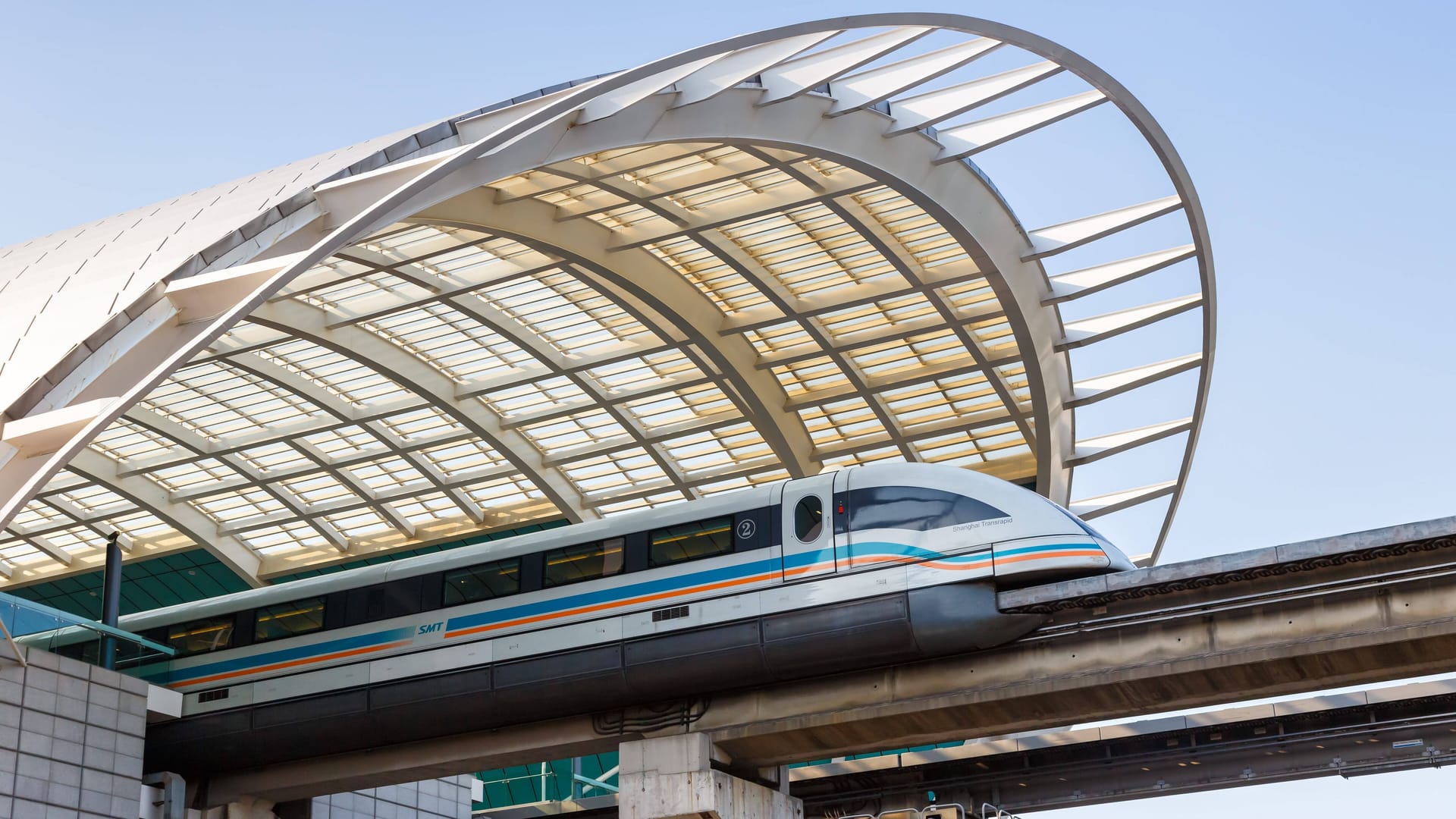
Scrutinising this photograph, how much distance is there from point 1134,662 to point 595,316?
20.9 metres

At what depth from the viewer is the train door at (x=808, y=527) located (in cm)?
2092

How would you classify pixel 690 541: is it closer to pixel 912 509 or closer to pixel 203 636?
pixel 912 509

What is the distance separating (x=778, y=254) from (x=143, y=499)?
19.6 m

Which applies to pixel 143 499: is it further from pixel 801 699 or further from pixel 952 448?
pixel 801 699

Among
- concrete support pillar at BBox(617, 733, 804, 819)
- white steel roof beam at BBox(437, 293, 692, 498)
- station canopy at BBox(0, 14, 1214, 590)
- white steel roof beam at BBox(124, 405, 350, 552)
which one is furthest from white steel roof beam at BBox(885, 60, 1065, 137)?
white steel roof beam at BBox(124, 405, 350, 552)

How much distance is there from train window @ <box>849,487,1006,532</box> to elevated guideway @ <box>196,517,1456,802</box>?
1172mm

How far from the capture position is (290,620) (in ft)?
80.8

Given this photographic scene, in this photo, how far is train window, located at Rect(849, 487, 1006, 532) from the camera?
20.3 metres

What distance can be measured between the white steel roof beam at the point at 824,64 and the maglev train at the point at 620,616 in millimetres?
9627

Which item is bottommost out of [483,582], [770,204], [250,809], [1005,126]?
[250,809]

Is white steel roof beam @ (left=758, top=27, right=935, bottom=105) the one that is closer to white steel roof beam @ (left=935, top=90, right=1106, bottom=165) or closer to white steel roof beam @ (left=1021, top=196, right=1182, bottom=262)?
white steel roof beam @ (left=935, top=90, right=1106, bottom=165)

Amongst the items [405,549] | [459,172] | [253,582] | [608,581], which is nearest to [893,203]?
[459,172]

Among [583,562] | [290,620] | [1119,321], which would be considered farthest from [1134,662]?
[1119,321]

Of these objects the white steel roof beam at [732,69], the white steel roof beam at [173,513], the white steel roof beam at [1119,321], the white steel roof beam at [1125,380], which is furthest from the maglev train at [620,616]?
the white steel roof beam at [1125,380]
